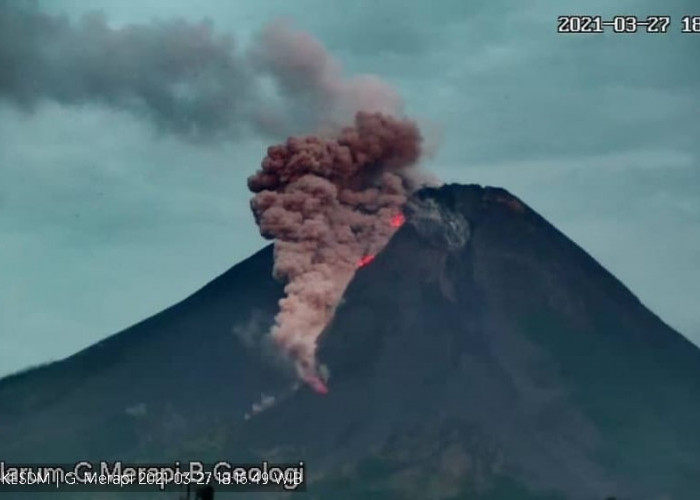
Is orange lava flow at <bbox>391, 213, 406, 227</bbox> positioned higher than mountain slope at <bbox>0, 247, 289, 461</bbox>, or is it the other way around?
orange lava flow at <bbox>391, 213, 406, 227</bbox>

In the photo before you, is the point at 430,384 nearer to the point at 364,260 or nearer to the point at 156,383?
the point at 364,260

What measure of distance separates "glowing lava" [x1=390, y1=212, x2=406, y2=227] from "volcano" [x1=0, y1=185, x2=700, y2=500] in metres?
1.07

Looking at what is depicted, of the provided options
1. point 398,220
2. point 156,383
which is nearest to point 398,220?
point 398,220

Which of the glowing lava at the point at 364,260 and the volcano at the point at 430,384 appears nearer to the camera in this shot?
the volcano at the point at 430,384

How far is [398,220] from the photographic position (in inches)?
4966

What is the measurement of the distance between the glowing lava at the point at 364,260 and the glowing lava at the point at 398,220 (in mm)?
2684

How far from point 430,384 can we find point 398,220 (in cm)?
1132

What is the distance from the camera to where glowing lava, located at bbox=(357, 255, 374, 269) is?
122631 mm

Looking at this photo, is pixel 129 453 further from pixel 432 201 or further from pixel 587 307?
pixel 587 307

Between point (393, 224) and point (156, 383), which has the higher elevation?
point (393, 224)

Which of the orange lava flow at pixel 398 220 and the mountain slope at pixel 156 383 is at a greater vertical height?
the orange lava flow at pixel 398 220

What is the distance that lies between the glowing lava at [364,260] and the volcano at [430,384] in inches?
26.0

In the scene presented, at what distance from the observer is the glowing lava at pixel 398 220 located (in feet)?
408

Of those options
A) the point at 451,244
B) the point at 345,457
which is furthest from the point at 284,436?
the point at 451,244
